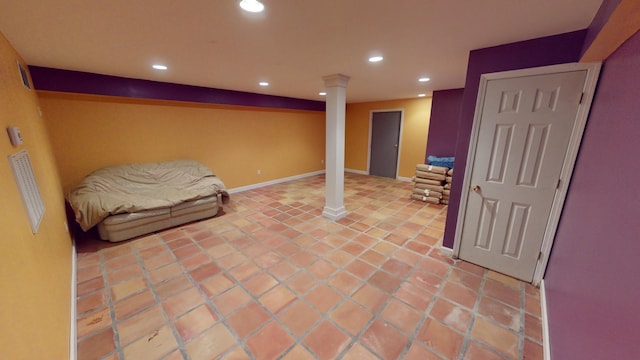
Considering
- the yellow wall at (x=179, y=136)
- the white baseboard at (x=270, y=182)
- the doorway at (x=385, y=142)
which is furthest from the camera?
the doorway at (x=385, y=142)

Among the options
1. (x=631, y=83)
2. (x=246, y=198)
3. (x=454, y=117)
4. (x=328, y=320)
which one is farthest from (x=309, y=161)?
(x=631, y=83)

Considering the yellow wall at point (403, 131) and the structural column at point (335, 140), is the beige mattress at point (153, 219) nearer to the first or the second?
the structural column at point (335, 140)

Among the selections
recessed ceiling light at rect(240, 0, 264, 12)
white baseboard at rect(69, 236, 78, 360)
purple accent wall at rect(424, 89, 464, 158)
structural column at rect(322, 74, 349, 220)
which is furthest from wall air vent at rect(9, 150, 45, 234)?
purple accent wall at rect(424, 89, 464, 158)

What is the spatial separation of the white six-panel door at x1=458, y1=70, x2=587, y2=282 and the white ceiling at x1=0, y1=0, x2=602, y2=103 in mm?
465

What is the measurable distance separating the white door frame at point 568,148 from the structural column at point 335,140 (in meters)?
1.79

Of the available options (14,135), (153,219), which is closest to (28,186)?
(14,135)

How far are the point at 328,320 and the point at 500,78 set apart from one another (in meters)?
2.68

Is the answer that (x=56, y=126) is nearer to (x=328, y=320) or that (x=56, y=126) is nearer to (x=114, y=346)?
(x=114, y=346)

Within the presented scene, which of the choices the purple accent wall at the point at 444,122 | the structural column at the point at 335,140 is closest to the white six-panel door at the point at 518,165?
the structural column at the point at 335,140

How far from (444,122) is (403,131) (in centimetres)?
118

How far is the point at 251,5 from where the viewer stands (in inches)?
55.8

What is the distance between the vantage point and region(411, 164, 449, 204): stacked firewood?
14.8 ft

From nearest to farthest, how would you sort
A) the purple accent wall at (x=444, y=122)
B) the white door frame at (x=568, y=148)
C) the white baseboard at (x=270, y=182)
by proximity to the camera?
the white door frame at (x=568, y=148)
the purple accent wall at (x=444, y=122)
the white baseboard at (x=270, y=182)

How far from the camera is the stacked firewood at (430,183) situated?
4.50 metres
